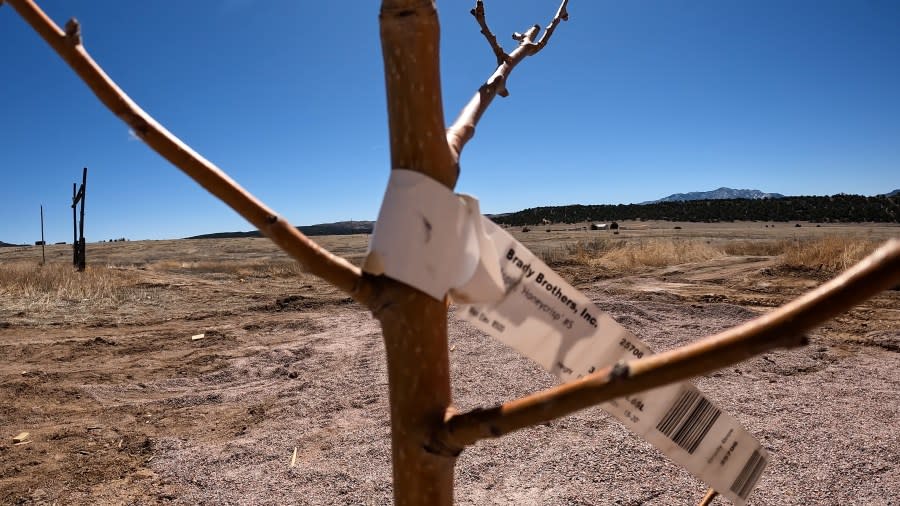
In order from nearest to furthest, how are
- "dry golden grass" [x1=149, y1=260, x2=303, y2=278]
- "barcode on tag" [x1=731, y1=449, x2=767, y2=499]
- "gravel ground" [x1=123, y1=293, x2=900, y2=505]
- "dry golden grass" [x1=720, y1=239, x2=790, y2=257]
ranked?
"barcode on tag" [x1=731, y1=449, x2=767, y2=499], "gravel ground" [x1=123, y1=293, x2=900, y2=505], "dry golden grass" [x1=720, y1=239, x2=790, y2=257], "dry golden grass" [x1=149, y1=260, x2=303, y2=278]

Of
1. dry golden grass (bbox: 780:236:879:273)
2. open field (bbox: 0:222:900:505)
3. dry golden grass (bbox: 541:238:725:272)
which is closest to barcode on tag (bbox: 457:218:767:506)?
open field (bbox: 0:222:900:505)

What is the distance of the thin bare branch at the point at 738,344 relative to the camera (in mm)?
417

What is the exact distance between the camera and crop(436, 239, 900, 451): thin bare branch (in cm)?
42

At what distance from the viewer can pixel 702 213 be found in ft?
158

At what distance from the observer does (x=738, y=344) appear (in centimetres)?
46

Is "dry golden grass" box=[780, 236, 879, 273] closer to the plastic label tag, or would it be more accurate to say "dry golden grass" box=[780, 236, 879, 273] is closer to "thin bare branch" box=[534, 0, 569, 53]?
"thin bare branch" box=[534, 0, 569, 53]

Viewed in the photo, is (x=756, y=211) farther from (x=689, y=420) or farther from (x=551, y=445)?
(x=689, y=420)

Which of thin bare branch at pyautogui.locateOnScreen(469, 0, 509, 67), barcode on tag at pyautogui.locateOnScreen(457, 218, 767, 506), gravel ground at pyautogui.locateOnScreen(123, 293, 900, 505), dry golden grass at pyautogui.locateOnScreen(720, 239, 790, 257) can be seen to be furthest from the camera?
dry golden grass at pyautogui.locateOnScreen(720, 239, 790, 257)

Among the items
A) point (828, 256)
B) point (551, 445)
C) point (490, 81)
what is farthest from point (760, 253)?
point (490, 81)

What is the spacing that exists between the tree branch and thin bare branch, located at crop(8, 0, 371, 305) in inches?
8.8

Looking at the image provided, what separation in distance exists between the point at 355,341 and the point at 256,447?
2621 mm

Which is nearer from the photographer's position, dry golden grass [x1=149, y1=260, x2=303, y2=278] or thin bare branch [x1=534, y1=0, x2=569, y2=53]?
thin bare branch [x1=534, y1=0, x2=569, y2=53]

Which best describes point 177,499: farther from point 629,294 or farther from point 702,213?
point 702,213

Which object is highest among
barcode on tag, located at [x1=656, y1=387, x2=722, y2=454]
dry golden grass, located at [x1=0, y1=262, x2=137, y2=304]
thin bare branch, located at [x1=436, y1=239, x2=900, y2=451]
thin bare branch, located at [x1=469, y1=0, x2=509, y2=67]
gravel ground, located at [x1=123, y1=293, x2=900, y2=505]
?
thin bare branch, located at [x1=469, y1=0, x2=509, y2=67]
